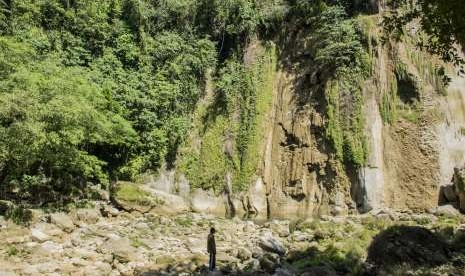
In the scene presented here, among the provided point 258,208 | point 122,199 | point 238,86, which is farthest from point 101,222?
point 238,86

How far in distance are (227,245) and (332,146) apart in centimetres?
968

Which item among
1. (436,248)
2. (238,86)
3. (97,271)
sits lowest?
(97,271)

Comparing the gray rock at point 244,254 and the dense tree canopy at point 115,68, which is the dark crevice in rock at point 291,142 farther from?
the gray rock at point 244,254

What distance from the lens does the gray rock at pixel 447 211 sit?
19581mm

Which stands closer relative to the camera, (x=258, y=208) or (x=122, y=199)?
(x=122, y=199)

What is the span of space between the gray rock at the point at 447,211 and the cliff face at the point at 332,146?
1.64m

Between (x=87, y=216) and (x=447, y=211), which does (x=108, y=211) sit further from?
(x=447, y=211)

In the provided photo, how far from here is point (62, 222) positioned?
57.5ft

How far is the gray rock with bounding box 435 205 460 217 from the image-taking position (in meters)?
19.6

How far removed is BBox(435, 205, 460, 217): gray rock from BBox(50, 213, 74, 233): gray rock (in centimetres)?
1495

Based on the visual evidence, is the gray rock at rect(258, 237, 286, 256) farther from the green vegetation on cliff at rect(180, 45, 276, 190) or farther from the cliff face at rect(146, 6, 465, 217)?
the green vegetation on cliff at rect(180, 45, 276, 190)

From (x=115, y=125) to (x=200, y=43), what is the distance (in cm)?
851

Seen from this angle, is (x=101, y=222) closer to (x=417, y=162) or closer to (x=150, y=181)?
(x=150, y=181)

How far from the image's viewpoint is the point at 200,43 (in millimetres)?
28859
